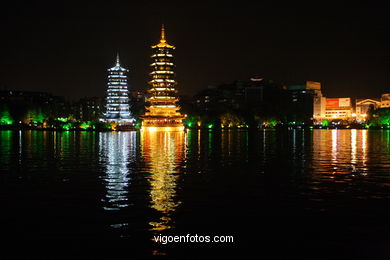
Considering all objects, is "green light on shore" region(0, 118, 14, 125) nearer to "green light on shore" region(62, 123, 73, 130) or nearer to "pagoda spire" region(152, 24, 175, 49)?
"green light on shore" region(62, 123, 73, 130)

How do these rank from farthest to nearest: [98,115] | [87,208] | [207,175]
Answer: [98,115], [207,175], [87,208]

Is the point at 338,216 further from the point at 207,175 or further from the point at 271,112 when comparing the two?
the point at 271,112

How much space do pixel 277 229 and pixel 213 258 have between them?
3469 millimetres

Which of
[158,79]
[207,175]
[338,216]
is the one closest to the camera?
[338,216]

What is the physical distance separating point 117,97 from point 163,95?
1350 inches

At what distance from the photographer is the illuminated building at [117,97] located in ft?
568

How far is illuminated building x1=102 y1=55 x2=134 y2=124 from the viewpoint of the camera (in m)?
173

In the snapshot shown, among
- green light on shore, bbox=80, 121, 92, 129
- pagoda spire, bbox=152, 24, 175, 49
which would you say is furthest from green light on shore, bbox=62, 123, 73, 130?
pagoda spire, bbox=152, 24, 175, 49

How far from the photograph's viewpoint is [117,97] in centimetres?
17388

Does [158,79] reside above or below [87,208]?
above

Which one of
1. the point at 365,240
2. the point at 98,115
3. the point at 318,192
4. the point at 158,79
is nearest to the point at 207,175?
the point at 318,192

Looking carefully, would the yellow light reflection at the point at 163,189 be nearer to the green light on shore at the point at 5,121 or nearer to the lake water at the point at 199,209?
the lake water at the point at 199,209

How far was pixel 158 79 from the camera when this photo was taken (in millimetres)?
146250

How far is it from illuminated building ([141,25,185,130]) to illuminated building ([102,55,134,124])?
28.3 metres
